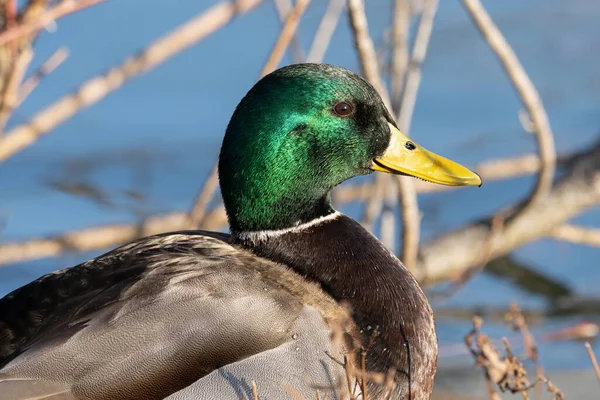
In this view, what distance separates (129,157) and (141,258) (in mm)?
5020

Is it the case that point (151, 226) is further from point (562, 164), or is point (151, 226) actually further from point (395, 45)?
point (562, 164)

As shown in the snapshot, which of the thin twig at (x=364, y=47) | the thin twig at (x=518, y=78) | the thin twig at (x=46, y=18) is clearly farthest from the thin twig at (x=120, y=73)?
the thin twig at (x=46, y=18)

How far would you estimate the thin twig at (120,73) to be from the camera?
5.05 m

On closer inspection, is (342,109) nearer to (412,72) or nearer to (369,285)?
(369,285)

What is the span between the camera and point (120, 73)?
17.0ft

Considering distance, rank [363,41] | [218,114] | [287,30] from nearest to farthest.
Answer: [363,41] < [287,30] < [218,114]

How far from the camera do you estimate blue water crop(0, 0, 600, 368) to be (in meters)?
7.67

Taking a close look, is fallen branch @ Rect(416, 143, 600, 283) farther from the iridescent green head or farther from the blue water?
the iridescent green head

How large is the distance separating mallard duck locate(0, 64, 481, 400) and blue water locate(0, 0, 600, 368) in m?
3.18

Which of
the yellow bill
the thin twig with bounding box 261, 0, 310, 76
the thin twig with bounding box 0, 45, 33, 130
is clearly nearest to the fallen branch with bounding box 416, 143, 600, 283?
the thin twig with bounding box 261, 0, 310, 76

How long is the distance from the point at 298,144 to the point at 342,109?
0.58 feet

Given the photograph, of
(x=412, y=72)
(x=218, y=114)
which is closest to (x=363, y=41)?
(x=412, y=72)

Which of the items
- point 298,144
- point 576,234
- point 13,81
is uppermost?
point 13,81

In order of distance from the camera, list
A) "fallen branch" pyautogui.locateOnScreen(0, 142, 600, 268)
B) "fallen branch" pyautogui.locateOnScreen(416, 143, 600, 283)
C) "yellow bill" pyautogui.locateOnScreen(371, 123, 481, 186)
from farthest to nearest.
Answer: "fallen branch" pyautogui.locateOnScreen(416, 143, 600, 283) → "fallen branch" pyautogui.locateOnScreen(0, 142, 600, 268) → "yellow bill" pyautogui.locateOnScreen(371, 123, 481, 186)
